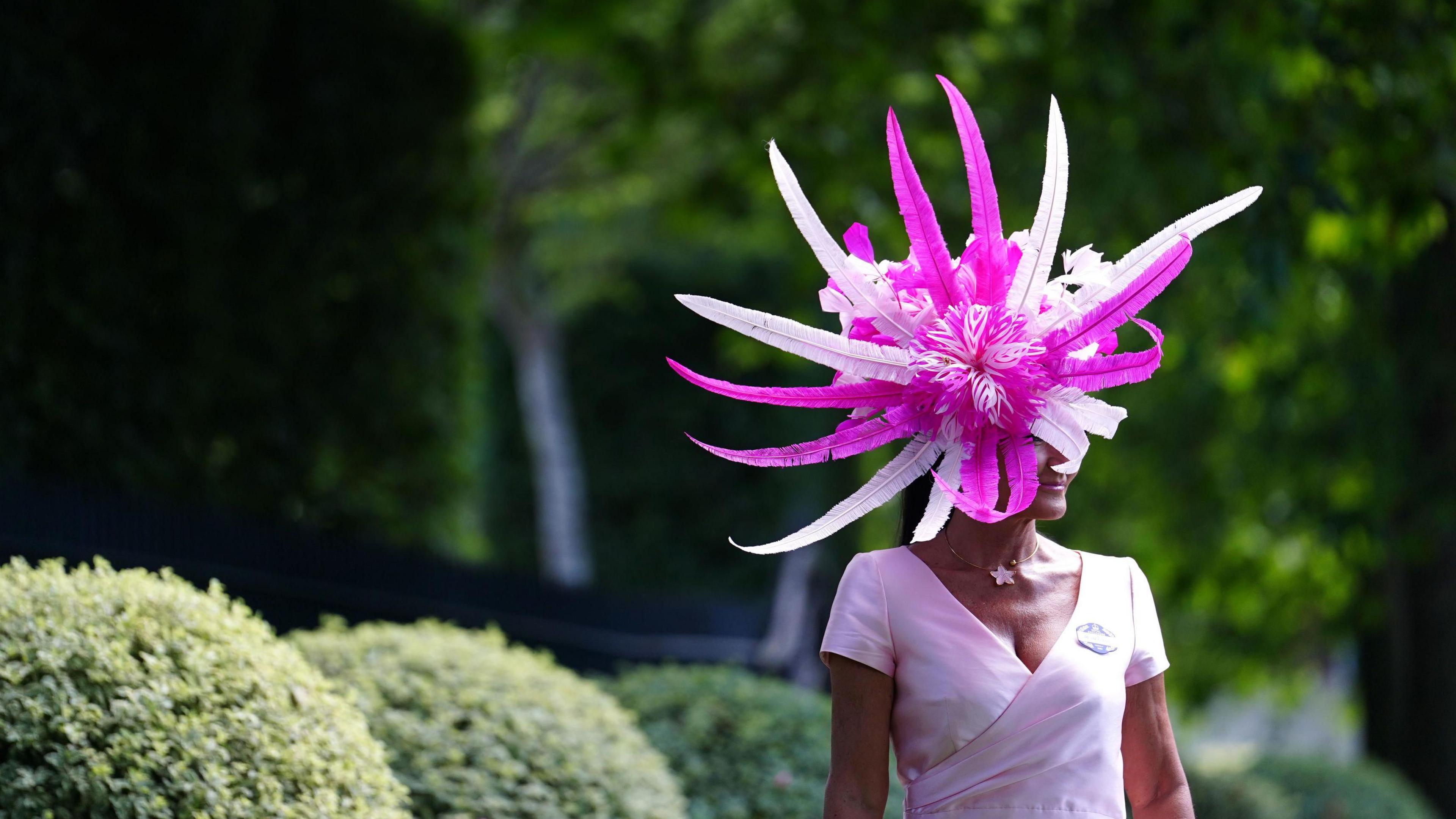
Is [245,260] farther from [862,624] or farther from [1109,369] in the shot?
[1109,369]

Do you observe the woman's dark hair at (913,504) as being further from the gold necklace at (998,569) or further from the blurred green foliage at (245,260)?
the blurred green foliage at (245,260)

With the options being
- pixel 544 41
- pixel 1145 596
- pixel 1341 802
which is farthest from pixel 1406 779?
pixel 1145 596

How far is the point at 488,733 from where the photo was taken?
4359 millimetres

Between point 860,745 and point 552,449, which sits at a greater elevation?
point 552,449

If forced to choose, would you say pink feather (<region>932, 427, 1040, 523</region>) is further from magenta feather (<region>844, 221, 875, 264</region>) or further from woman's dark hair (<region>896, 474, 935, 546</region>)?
magenta feather (<region>844, 221, 875, 264</region>)

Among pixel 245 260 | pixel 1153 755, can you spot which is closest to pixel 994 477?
pixel 1153 755

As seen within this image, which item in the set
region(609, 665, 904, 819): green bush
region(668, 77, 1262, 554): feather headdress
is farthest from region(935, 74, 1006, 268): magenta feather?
region(609, 665, 904, 819): green bush

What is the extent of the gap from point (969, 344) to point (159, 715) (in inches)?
75.8

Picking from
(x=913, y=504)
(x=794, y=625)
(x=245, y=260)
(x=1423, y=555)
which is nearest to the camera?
(x=913, y=504)

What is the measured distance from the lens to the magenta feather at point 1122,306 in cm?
269

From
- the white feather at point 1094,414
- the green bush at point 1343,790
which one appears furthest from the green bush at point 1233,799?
the white feather at point 1094,414

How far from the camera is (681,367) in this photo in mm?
2738

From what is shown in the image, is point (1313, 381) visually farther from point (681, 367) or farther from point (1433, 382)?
point (681, 367)

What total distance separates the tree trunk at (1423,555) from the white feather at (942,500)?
810 cm
